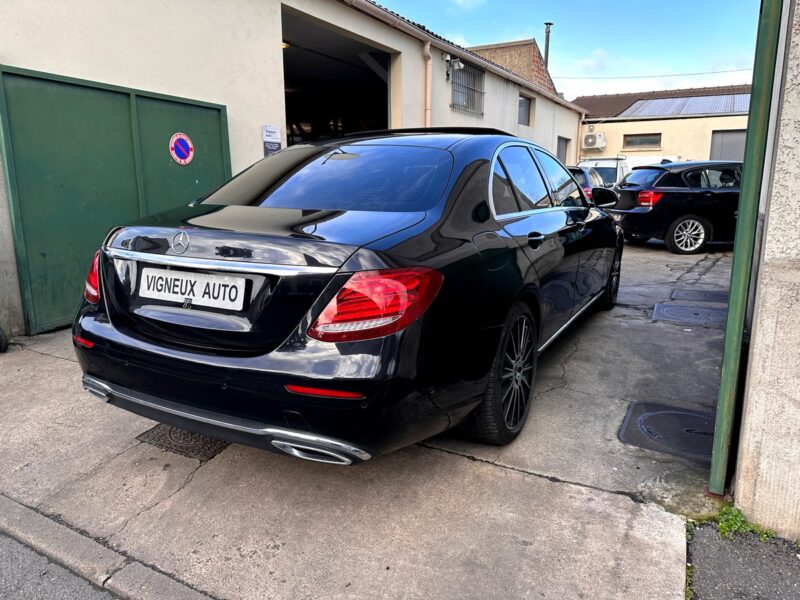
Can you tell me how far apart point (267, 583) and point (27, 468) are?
160 centimetres

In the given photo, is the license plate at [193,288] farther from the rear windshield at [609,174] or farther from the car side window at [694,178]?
the rear windshield at [609,174]

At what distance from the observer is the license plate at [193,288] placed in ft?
6.91

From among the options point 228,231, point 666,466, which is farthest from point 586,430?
point 228,231

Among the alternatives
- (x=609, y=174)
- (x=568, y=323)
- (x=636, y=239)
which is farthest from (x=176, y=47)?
(x=609, y=174)

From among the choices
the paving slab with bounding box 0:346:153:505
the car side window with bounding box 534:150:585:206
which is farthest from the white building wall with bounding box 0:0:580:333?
the car side window with bounding box 534:150:585:206

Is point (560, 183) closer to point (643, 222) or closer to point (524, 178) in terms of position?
point (524, 178)

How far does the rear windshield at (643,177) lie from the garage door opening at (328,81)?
472 centimetres

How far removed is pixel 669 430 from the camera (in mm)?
3111

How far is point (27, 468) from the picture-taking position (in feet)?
9.30

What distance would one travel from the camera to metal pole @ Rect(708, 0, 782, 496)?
2100 mm

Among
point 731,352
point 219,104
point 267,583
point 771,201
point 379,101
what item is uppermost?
point 379,101

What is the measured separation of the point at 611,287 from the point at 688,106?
25.3 m

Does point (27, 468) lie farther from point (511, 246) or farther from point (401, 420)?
point (511, 246)

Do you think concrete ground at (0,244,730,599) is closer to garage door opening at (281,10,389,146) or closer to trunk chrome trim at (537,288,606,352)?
trunk chrome trim at (537,288,606,352)
